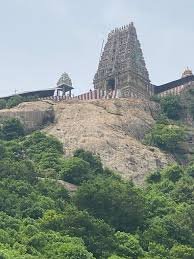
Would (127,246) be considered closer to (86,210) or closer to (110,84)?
(86,210)

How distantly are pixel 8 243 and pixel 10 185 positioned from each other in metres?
10.9

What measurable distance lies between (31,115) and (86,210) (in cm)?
2391

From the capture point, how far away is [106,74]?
89.7 meters

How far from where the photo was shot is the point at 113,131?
72.7m

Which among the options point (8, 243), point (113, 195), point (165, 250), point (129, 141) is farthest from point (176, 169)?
point (8, 243)

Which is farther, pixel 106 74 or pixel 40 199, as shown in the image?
pixel 106 74

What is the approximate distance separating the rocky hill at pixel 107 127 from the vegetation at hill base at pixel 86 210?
2.05 m

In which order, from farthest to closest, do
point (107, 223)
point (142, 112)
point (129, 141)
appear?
point (142, 112)
point (129, 141)
point (107, 223)

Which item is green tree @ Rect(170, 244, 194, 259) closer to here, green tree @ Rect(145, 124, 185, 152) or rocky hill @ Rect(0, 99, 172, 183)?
rocky hill @ Rect(0, 99, 172, 183)

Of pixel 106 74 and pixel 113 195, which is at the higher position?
pixel 106 74

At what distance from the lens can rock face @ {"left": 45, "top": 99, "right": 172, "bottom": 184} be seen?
68312 millimetres

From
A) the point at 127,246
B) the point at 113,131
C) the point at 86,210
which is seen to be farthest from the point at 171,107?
the point at 127,246

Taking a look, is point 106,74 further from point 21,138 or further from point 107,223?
point 107,223

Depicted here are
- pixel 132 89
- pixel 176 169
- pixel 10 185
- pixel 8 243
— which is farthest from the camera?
pixel 132 89
